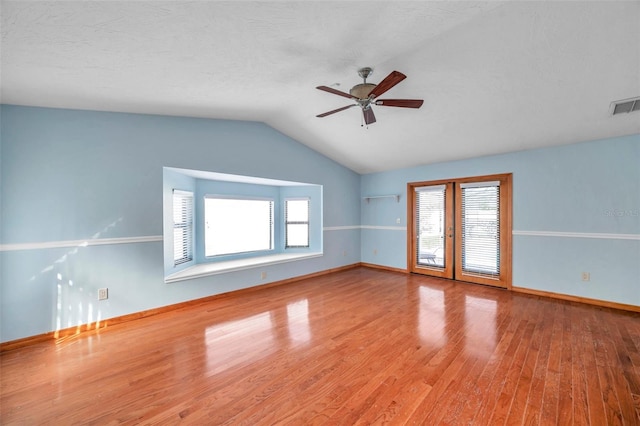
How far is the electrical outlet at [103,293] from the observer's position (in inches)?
116

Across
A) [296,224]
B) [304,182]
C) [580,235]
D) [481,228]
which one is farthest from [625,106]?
[296,224]

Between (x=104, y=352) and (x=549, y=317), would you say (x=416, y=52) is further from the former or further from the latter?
(x=104, y=352)

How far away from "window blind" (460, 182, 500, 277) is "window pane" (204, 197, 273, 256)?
3.98 meters

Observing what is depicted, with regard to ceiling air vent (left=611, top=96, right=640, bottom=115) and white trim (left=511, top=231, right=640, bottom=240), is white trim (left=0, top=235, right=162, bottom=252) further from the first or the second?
ceiling air vent (left=611, top=96, right=640, bottom=115)

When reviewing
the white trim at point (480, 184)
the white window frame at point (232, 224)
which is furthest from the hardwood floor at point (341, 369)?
the white trim at point (480, 184)

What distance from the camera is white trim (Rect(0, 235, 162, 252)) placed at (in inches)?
101

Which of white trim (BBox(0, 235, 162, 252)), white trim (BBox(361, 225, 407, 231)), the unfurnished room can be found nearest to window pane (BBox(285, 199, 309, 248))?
the unfurnished room

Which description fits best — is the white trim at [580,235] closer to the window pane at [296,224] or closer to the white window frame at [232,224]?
the window pane at [296,224]

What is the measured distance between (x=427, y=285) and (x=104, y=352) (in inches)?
183

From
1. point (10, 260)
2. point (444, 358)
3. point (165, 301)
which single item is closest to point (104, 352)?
point (165, 301)

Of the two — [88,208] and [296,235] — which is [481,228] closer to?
[296,235]

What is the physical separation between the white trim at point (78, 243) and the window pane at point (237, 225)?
1.31 m

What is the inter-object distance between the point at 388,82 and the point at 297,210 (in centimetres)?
376

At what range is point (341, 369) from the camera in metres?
2.13
